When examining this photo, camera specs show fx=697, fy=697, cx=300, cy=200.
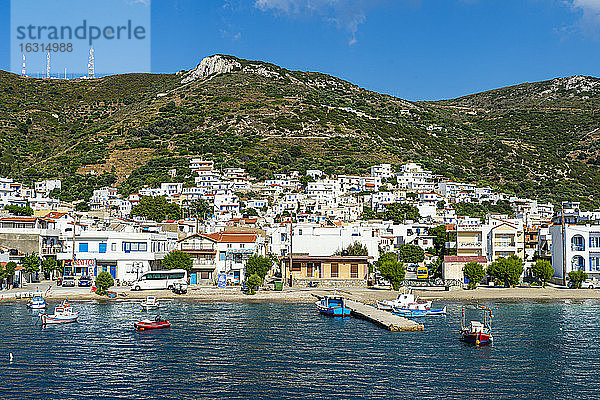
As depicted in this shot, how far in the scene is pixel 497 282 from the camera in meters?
82.5

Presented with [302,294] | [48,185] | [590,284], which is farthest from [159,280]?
[48,185]

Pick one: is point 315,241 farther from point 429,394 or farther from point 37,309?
point 429,394

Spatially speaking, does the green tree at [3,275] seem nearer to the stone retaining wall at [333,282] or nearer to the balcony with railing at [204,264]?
the balcony with railing at [204,264]

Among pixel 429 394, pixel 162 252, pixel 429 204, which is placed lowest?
pixel 429 394

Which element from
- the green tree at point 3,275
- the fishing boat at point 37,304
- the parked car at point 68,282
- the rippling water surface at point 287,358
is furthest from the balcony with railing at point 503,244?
the green tree at point 3,275

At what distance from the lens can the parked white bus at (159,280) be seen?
75.6 m

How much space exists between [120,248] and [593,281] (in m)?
57.0

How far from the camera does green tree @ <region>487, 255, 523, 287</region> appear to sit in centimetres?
8131

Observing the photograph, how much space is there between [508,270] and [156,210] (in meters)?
88.8

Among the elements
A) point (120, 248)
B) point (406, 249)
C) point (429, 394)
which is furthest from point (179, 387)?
point (406, 249)

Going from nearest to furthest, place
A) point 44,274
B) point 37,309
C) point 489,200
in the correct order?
point 37,309
point 44,274
point 489,200

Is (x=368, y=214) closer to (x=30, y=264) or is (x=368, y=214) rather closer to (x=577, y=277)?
(x=577, y=277)

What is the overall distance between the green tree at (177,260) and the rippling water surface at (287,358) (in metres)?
21.8

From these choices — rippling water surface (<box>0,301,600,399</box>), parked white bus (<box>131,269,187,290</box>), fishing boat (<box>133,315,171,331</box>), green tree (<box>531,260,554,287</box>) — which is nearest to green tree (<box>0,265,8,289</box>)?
parked white bus (<box>131,269,187,290</box>)
